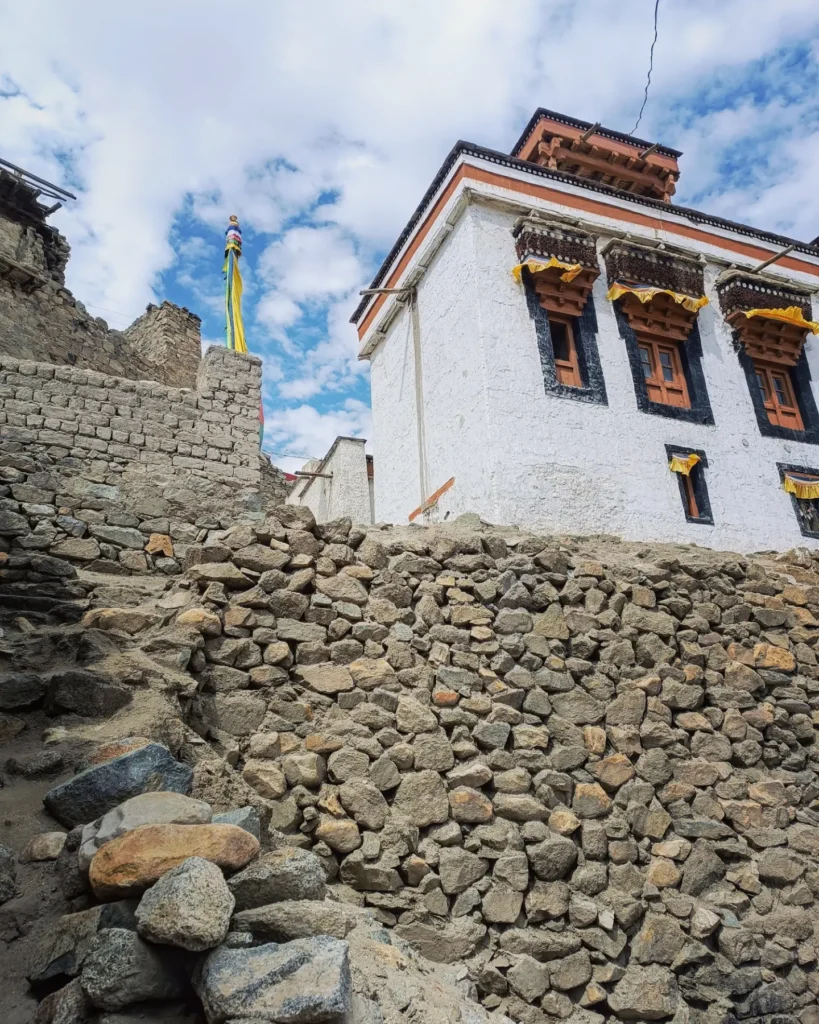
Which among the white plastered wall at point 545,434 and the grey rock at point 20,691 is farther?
the white plastered wall at point 545,434

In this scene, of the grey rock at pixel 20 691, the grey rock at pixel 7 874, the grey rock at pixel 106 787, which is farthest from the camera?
the grey rock at pixel 20 691

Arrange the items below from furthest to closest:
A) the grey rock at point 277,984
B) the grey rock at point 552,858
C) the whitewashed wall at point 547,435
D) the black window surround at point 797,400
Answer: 1. the black window surround at point 797,400
2. the whitewashed wall at point 547,435
3. the grey rock at point 552,858
4. the grey rock at point 277,984

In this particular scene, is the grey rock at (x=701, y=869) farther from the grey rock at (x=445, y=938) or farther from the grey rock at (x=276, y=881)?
the grey rock at (x=276, y=881)

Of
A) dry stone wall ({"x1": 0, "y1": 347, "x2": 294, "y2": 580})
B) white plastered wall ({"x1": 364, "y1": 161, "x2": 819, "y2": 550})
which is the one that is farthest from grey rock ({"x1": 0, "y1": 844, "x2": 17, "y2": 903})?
white plastered wall ({"x1": 364, "y1": 161, "x2": 819, "y2": 550})

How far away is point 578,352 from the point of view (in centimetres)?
1055

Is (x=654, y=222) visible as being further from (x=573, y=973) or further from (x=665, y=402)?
(x=573, y=973)

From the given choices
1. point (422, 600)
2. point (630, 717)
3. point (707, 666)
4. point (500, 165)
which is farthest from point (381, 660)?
point (500, 165)

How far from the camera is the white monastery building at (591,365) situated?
9781mm

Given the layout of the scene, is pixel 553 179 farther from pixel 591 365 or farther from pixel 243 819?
pixel 243 819

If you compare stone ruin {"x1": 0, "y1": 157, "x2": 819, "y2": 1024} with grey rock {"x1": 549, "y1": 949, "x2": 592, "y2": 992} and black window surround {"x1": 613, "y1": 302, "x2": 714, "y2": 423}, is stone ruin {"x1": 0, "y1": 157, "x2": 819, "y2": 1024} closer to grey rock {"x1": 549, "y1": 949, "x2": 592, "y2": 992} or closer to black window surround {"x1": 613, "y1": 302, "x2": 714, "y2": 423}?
grey rock {"x1": 549, "y1": 949, "x2": 592, "y2": 992}

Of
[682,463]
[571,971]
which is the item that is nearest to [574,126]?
[682,463]

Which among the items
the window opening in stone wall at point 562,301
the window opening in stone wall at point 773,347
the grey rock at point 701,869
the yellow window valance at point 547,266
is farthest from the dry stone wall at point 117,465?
the window opening in stone wall at point 773,347

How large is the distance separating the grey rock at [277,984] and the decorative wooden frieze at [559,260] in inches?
378

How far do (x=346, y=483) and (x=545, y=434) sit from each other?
609 centimetres
